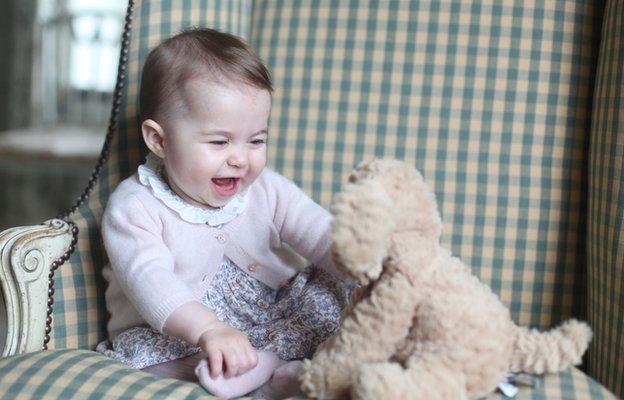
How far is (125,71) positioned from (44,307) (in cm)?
44

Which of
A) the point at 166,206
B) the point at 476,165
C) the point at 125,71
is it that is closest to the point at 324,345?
the point at 166,206

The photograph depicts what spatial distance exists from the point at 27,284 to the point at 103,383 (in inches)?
10.3

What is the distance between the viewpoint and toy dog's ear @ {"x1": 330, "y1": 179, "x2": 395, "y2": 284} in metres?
0.82

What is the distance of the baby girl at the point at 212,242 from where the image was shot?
1058mm

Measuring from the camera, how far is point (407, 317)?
0.88 m

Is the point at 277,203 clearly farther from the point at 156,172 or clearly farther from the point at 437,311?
the point at 437,311

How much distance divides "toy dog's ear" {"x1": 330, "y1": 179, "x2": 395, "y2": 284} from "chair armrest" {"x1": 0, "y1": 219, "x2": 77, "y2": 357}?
540 millimetres

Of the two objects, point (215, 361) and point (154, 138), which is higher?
point (154, 138)

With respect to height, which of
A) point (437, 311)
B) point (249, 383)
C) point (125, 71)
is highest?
point (125, 71)

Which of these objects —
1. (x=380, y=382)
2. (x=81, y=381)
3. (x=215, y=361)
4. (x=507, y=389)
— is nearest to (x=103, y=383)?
(x=81, y=381)

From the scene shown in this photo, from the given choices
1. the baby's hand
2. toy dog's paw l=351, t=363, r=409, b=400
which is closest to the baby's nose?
the baby's hand

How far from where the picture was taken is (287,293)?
125 cm

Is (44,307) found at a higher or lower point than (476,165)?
lower

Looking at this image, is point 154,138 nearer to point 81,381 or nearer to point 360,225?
point 81,381
